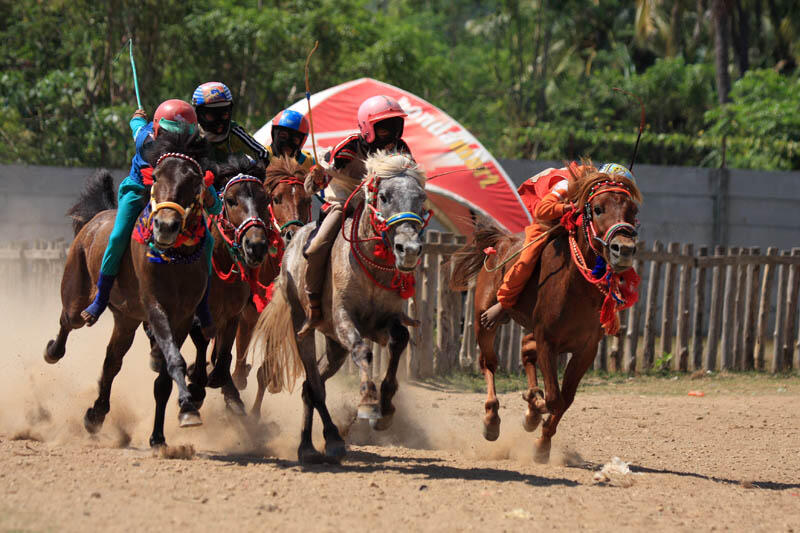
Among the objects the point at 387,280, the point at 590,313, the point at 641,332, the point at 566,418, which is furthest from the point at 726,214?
the point at 387,280

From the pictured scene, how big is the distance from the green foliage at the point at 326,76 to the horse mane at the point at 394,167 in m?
12.4

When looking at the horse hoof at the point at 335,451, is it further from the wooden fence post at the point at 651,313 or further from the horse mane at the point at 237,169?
the wooden fence post at the point at 651,313

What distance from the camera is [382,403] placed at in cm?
689

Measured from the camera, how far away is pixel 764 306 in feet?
43.8

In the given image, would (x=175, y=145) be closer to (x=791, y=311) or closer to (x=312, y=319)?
(x=312, y=319)

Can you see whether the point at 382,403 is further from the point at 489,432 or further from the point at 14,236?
the point at 14,236

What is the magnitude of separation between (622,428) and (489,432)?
85.4 inches

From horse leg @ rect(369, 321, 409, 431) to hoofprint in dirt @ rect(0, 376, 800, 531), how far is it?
366mm

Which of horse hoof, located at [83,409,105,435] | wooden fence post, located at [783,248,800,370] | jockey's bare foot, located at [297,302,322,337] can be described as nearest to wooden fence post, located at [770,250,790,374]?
wooden fence post, located at [783,248,800,370]

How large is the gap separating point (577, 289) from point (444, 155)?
8846 mm

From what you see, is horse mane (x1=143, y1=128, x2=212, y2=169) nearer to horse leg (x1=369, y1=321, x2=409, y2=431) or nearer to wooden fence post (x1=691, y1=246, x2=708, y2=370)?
horse leg (x1=369, y1=321, x2=409, y2=431)

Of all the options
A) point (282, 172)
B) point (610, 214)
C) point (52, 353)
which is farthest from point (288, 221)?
point (610, 214)

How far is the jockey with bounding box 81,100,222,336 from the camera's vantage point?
725 centimetres

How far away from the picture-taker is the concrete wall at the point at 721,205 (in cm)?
1756
